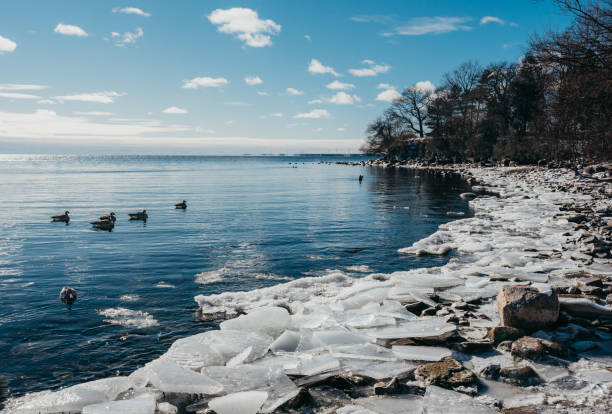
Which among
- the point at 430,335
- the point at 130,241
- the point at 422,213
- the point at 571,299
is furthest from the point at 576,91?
the point at 130,241

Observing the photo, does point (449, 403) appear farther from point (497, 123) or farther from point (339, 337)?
point (497, 123)

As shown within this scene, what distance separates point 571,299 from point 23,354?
6.49 m

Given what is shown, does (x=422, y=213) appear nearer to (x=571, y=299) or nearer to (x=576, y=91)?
(x=576, y=91)

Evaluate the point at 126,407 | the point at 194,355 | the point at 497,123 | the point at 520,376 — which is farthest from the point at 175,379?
the point at 497,123

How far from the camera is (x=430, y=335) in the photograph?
4258 mm

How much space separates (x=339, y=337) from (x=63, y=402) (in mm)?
2633

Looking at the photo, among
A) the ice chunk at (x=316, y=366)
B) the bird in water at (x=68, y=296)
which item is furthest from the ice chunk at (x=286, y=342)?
the bird in water at (x=68, y=296)

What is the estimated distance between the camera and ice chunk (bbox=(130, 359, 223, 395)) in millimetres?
3449

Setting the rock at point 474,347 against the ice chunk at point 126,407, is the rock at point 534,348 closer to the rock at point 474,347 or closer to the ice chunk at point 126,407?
the rock at point 474,347

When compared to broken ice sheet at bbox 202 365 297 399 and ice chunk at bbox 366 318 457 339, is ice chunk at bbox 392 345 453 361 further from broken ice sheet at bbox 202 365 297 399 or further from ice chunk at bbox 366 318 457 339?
broken ice sheet at bbox 202 365 297 399

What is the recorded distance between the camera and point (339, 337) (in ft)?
14.4

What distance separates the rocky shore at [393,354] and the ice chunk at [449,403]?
1cm

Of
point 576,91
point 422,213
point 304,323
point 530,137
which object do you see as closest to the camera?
point 304,323

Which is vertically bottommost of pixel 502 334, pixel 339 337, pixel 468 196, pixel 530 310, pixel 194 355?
pixel 194 355
